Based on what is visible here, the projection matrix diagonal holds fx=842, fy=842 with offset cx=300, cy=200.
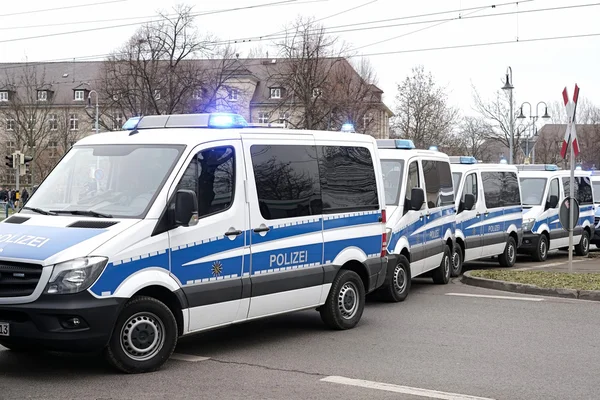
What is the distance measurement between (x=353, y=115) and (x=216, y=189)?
35724 millimetres

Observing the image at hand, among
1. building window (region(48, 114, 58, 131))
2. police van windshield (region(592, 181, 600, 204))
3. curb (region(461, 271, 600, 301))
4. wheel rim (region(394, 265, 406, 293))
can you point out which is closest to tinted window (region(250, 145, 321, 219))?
wheel rim (region(394, 265, 406, 293))

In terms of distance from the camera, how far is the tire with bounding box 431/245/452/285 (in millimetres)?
14680

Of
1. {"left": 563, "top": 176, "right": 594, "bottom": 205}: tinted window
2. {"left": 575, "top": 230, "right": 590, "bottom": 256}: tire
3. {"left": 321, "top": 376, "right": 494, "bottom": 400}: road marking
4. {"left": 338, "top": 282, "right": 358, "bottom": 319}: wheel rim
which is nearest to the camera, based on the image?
{"left": 321, "top": 376, "right": 494, "bottom": 400}: road marking

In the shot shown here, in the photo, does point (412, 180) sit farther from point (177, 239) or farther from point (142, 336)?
point (142, 336)

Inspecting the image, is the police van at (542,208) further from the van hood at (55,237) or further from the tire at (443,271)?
the van hood at (55,237)

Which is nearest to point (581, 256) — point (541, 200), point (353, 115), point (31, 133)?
point (541, 200)

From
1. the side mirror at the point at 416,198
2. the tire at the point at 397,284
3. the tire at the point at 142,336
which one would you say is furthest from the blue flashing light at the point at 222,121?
the side mirror at the point at 416,198

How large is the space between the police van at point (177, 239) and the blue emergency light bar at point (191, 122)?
0.05ft

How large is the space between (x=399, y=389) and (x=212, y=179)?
107 inches

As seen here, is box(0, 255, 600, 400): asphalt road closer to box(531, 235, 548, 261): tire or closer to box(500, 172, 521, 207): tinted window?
box(500, 172, 521, 207): tinted window

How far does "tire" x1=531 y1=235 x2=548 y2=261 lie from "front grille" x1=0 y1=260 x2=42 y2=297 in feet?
50.2

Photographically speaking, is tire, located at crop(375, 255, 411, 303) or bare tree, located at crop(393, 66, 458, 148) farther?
bare tree, located at crop(393, 66, 458, 148)

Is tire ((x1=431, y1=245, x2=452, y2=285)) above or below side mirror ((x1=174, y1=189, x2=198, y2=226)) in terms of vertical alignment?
below

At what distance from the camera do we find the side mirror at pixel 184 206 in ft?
24.8
